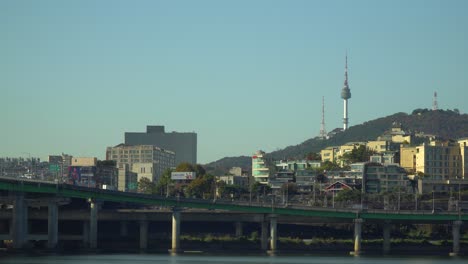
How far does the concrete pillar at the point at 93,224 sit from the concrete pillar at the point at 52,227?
7340 mm

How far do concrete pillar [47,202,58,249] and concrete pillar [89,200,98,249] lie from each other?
7.34 meters

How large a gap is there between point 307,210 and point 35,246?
149 feet

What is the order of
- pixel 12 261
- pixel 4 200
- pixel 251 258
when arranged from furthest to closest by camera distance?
pixel 4 200, pixel 251 258, pixel 12 261

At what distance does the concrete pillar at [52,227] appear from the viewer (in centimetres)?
17925

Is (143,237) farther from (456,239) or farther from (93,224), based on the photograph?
(456,239)

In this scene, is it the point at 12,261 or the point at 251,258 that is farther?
the point at 251,258

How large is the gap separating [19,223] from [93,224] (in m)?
16.7

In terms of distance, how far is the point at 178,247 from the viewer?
190 meters

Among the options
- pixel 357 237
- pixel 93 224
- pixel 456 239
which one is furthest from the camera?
pixel 456 239

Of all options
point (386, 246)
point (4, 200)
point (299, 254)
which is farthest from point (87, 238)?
point (386, 246)

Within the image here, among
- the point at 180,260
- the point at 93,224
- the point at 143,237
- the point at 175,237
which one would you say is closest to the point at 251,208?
the point at 175,237

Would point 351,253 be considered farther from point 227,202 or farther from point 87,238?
point 87,238

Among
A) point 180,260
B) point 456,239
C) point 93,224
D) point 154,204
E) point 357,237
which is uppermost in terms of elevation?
point 154,204

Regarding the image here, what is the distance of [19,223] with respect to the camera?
174 metres
